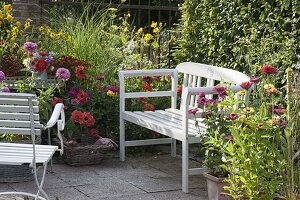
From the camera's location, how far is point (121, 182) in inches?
219

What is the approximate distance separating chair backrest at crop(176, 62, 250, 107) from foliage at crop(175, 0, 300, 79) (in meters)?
0.31

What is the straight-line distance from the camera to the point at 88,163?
6148 millimetres

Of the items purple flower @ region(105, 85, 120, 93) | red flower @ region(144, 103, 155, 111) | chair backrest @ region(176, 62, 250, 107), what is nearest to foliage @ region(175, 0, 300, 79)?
chair backrest @ region(176, 62, 250, 107)

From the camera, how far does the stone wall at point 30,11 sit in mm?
8469

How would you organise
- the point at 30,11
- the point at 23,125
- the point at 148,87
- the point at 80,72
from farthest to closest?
the point at 30,11 → the point at 148,87 → the point at 80,72 → the point at 23,125

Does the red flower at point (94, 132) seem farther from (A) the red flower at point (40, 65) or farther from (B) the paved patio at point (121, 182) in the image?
(A) the red flower at point (40, 65)

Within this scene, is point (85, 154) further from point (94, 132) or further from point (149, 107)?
point (149, 107)

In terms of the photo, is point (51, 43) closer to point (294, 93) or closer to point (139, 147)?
point (139, 147)

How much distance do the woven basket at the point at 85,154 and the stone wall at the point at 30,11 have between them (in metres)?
2.92

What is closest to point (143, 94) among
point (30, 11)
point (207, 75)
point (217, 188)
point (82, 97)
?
point (82, 97)

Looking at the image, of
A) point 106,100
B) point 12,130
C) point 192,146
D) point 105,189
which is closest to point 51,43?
point 106,100

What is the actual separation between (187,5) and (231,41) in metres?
1.04

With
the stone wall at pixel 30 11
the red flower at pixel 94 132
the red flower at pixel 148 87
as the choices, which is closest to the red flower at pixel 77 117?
the red flower at pixel 94 132

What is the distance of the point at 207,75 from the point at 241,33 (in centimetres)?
82
